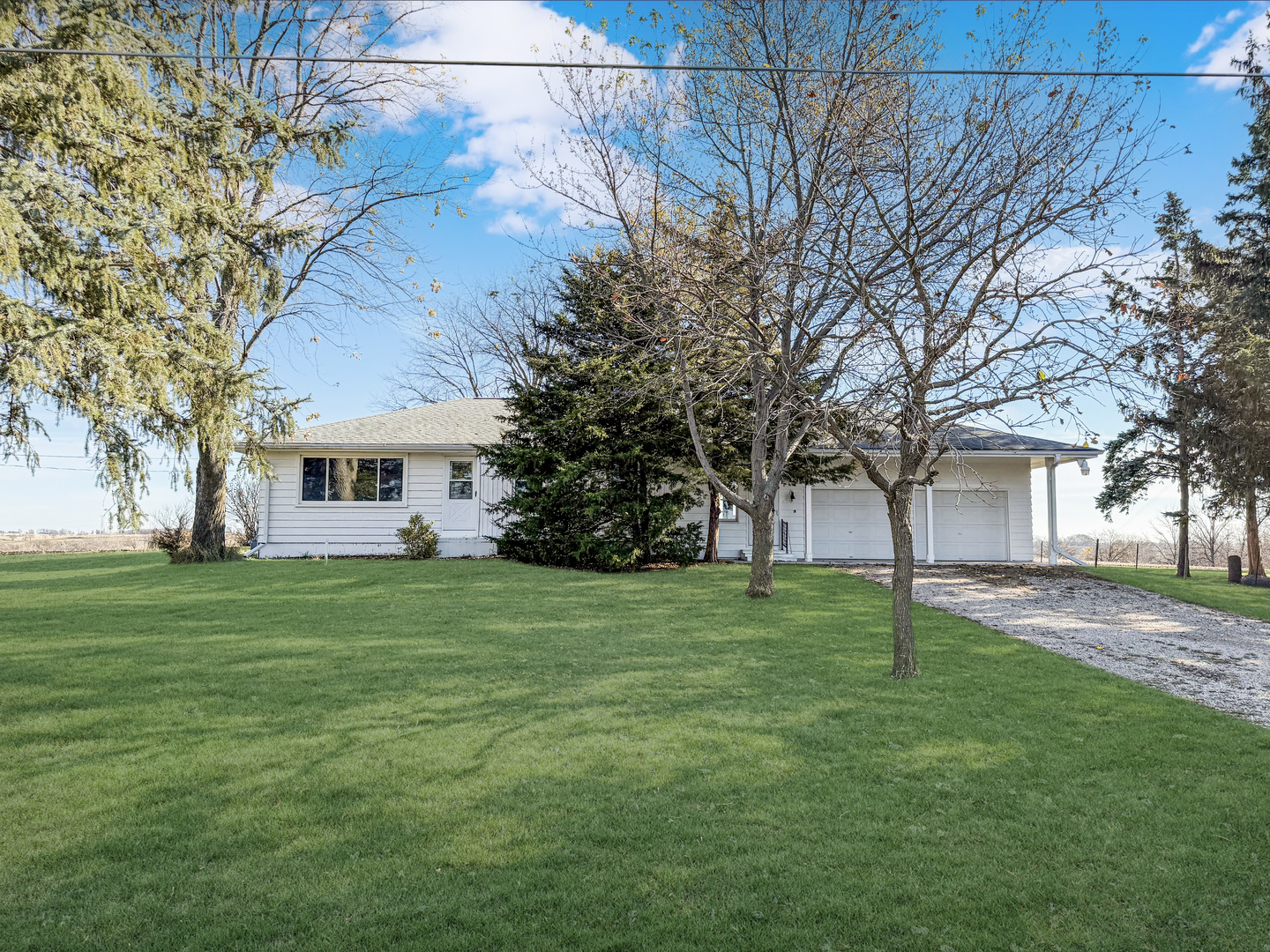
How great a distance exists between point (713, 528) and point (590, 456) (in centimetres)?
471

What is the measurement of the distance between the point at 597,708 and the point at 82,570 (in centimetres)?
1604

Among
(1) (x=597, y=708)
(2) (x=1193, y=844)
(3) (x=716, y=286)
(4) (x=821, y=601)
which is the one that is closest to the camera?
(2) (x=1193, y=844)

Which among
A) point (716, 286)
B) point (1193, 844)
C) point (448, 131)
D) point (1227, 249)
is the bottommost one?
point (1193, 844)

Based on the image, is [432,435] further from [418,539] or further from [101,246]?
[101,246]

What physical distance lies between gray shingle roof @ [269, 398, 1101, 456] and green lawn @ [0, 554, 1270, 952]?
10.2 m

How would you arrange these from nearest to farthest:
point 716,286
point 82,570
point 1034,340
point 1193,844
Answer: point 1193,844 → point 1034,340 → point 716,286 → point 82,570

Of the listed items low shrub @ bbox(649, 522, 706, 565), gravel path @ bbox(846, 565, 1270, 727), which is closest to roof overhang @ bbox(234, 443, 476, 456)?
low shrub @ bbox(649, 522, 706, 565)

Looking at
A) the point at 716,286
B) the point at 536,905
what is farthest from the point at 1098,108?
the point at 536,905

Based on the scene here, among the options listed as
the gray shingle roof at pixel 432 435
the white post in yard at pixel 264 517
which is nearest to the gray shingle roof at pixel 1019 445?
the gray shingle roof at pixel 432 435

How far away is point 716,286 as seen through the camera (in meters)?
10.4

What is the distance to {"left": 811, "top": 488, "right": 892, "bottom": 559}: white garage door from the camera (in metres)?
19.8

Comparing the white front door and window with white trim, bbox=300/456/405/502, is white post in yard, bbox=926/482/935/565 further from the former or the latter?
window with white trim, bbox=300/456/405/502

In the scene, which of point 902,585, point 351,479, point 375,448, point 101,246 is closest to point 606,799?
point 902,585

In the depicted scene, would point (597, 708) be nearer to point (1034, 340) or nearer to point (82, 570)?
point (1034, 340)
